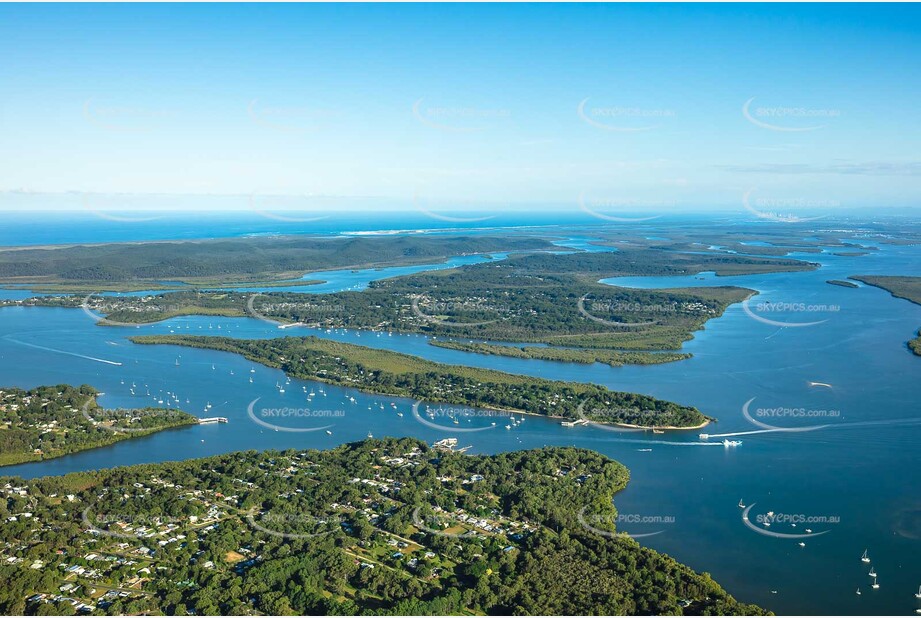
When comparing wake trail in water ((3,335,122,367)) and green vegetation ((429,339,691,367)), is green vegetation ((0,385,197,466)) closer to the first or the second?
wake trail in water ((3,335,122,367))

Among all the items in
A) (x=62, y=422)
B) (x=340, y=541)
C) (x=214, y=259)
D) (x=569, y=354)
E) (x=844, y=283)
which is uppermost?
(x=214, y=259)

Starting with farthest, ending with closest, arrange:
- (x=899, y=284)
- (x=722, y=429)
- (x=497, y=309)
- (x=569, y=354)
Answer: (x=899, y=284)
(x=497, y=309)
(x=569, y=354)
(x=722, y=429)

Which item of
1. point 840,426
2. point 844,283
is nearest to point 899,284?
point 844,283

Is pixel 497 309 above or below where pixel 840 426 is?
above

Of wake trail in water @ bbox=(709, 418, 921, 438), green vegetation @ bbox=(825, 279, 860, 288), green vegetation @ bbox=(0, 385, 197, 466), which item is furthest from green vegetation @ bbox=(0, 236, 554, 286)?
wake trail in water @ bbox=(709, 418, 921, 438)

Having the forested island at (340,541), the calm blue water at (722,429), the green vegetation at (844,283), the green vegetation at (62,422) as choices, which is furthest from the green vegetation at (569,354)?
the green vegetation at (844,283)

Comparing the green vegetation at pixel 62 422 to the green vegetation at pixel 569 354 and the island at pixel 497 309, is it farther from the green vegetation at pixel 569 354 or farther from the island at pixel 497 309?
the island at pixel 497 309

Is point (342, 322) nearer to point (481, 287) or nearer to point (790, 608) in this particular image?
point (481, 287)

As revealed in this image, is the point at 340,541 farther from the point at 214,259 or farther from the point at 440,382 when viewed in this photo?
the point at 214,259
